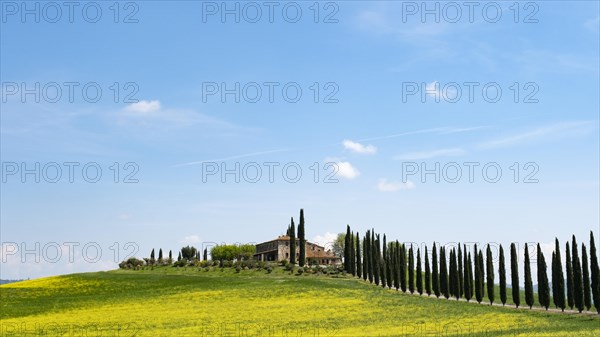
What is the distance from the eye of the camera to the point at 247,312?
193 ft

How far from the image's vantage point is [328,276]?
101125 mm

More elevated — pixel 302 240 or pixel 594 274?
pixel 302 240

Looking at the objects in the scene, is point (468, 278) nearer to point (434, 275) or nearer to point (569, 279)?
point (434, 275)

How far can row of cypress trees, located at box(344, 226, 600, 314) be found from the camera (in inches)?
2601

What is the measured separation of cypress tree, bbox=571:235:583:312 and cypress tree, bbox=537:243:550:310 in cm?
338

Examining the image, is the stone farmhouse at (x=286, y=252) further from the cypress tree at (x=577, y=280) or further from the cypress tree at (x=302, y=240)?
the cypress tree at (x=577, y=280)

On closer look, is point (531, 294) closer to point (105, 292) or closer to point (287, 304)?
point (287, 304)

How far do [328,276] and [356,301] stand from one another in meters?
→ 33.9

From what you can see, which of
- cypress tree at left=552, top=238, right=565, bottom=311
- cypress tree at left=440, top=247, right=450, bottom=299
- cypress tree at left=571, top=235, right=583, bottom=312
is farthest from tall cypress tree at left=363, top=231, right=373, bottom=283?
cypress tree at left=571, top=235, right=583, bottom=312

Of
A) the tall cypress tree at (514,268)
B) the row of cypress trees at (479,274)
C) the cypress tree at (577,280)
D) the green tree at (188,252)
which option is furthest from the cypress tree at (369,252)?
the green tree at (188,252)

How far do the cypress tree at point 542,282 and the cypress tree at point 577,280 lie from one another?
3.38 m

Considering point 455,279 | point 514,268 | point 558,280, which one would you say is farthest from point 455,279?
point 558,280

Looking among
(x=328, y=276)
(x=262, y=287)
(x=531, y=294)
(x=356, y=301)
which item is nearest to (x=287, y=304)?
(x=356, y=301)

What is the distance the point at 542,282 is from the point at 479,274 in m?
8.97
